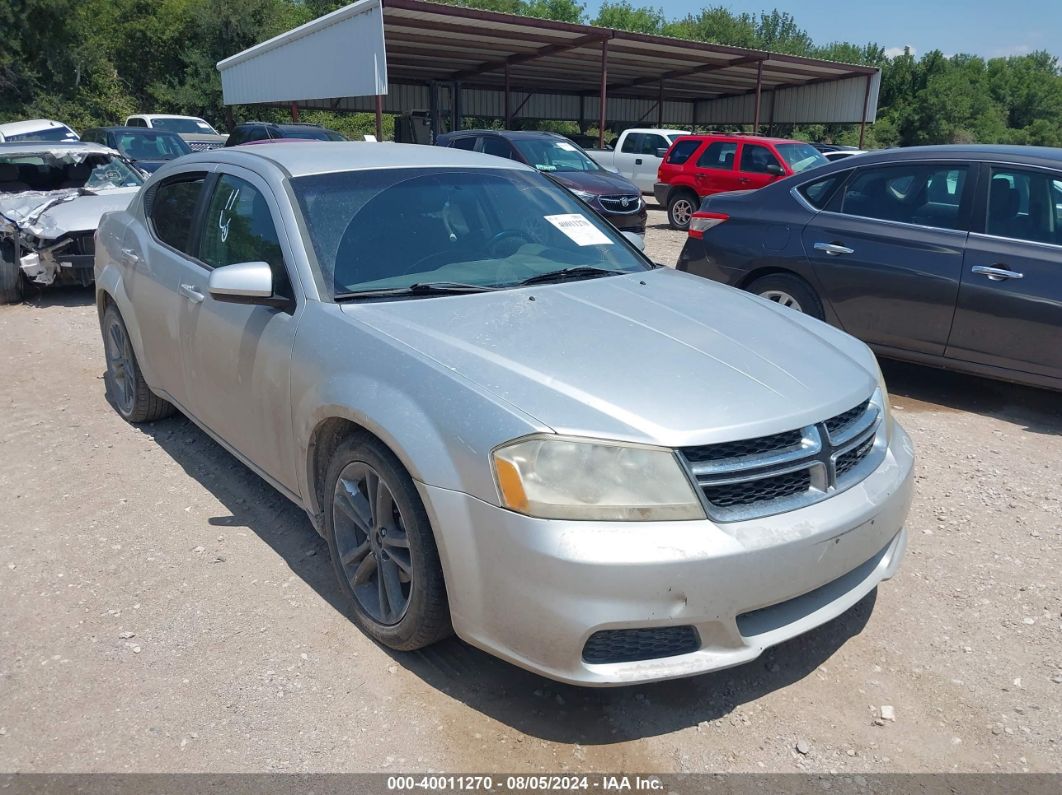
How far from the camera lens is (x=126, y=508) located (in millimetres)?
4180

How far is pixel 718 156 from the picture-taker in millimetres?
15414

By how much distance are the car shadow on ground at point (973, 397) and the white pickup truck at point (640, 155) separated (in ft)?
48.6

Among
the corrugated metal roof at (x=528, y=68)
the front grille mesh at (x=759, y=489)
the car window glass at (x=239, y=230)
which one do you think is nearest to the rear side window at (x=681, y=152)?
the corrugated metal roof at (x=528, y=68)

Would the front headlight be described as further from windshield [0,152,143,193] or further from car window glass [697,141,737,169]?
car window glass [697,141,737,169]

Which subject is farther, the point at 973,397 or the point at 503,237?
the point at 973,397

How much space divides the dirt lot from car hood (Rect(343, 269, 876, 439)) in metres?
0.94

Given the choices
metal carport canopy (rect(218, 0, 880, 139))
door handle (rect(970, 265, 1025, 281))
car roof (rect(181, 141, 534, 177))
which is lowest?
door handle (rect(970, 265, 1025, 281))

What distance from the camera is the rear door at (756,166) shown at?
14.7m

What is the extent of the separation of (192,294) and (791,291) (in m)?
4.14

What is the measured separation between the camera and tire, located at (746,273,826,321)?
6.05 meters

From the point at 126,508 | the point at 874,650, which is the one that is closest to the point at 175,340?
the point at 126,508

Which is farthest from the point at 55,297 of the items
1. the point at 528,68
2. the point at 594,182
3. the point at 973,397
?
the point at 528,68

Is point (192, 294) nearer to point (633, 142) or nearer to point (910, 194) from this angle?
point (910, 194)

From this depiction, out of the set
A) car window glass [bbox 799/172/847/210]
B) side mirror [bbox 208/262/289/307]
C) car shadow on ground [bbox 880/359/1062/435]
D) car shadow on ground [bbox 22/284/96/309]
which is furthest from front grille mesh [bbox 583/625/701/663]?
car shadow on ground [bbox 22/284/96/309]
